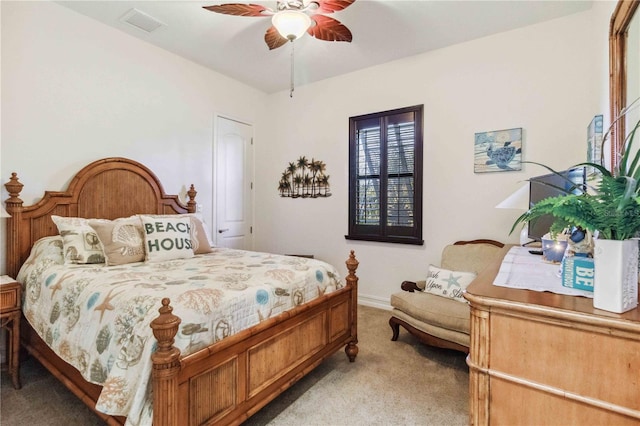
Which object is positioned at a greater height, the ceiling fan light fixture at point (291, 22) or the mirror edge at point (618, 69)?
the ceiling fan light fixture at point (291, 22)

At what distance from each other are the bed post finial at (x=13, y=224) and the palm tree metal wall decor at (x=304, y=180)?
275cm

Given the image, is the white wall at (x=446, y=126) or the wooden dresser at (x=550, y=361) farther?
the white wall at (x=446, y=126)

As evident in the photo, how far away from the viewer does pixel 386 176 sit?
3.67m

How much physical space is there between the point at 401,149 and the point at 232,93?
2.31 metres

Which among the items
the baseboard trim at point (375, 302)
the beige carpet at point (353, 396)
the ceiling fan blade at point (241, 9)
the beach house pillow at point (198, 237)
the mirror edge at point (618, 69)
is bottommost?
the beige carpet at point (353, 396)

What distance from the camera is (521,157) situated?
115 inches

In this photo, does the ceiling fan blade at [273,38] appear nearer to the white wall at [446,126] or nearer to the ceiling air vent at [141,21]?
the ceiling air vent at [141,21]

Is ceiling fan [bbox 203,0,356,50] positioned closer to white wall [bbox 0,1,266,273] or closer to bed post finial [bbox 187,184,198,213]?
white wall [bbox 0,1,266,273]

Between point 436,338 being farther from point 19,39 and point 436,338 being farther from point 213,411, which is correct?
point 19,39

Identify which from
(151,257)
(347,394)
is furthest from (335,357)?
(151,257)

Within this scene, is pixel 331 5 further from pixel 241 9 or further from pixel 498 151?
pixel 498 151

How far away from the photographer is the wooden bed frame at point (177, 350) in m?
1.26

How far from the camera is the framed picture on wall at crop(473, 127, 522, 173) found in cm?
294

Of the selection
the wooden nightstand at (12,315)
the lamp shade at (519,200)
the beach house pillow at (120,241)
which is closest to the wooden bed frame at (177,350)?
the wooden nightstand at (12,315)
